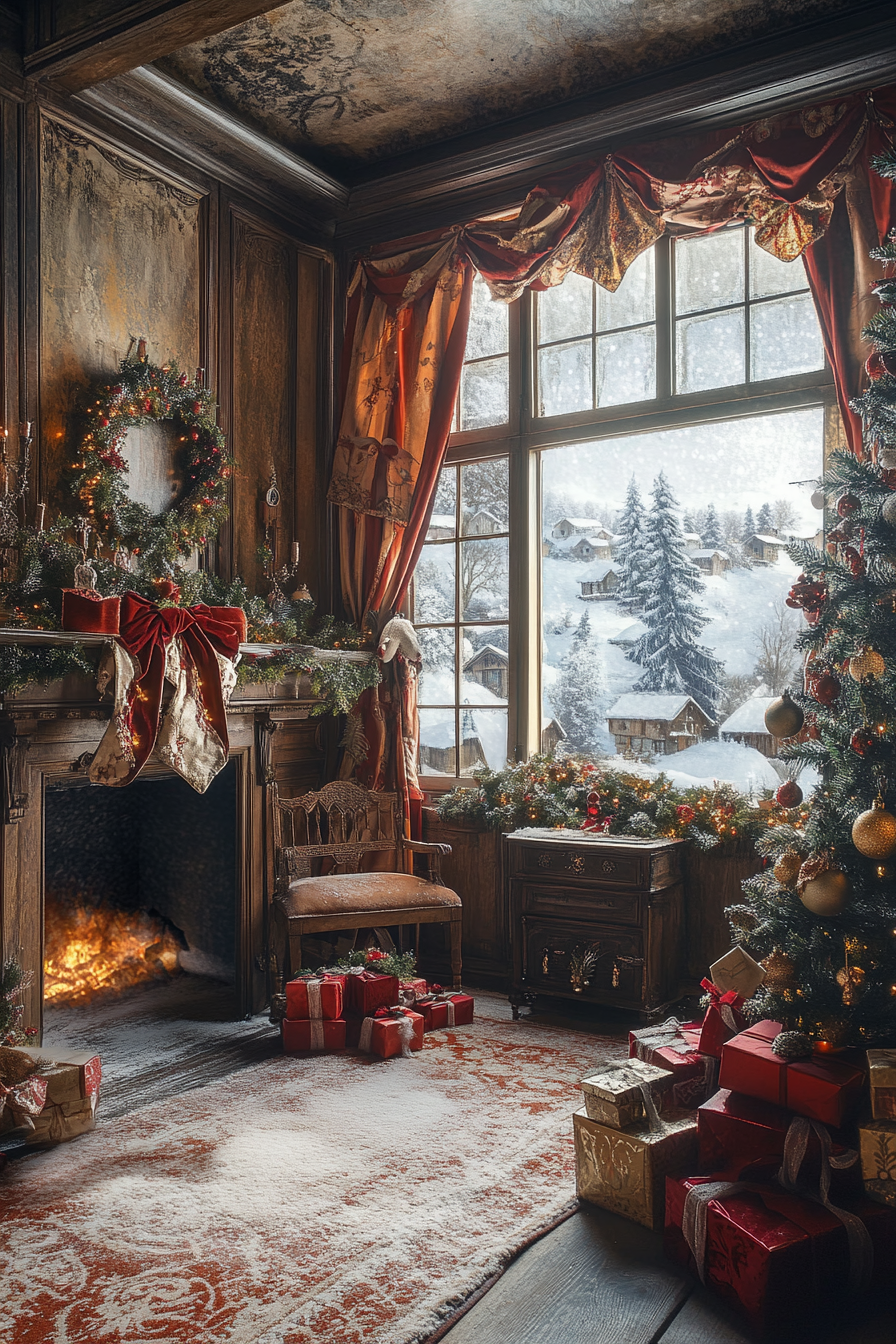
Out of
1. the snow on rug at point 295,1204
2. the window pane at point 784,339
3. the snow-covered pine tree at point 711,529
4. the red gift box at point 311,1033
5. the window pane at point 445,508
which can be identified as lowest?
the snow on rug at point 295,1204

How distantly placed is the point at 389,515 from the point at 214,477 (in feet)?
3.28

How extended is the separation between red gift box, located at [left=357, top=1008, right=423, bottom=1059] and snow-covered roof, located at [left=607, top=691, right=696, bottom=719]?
1.76m

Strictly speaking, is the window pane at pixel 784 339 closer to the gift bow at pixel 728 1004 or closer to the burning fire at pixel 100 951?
the gift bow at pixel 728 1004

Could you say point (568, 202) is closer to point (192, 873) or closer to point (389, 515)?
point (389, 515)

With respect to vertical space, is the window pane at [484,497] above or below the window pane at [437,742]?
above

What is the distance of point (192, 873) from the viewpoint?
4.85m

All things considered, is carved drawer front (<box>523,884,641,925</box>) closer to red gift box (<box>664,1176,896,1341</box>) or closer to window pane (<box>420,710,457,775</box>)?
window pane (<box>420,710,457,775</box>)

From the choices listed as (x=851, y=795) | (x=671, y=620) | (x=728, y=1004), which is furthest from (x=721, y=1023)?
(x=671, y=620)

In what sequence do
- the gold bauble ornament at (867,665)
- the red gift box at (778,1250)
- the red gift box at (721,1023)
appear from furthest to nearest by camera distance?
1. the red gift box at (721,1023)
2. the gold bauble ornament at (867,665)
3. the red gift box at (778,1250)

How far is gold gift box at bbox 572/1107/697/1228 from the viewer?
2.62m

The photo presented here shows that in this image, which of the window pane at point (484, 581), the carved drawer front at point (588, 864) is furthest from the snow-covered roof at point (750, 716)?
the window pane at point (484, 581)

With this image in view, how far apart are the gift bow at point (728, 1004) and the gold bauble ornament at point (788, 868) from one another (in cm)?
38

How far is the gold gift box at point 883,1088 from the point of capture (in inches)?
92.9

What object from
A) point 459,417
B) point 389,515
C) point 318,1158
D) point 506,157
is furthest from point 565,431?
point 318,1158
